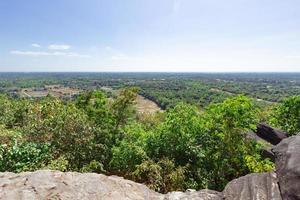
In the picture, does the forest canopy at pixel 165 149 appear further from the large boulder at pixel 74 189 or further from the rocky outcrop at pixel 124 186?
the rocky outcrop at pixel 124 186

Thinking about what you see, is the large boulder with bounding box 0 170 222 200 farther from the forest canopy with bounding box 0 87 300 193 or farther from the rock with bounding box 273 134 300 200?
the forest canopy with bounding box 0 87 300 193

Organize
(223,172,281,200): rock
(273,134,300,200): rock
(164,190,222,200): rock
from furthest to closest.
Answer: (164,190,222,200): rock < (223,172,281,200): rock < (273,134,300,200): rock

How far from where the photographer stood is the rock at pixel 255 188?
30.9 ft

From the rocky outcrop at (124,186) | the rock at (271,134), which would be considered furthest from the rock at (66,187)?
the rock at (271,134)

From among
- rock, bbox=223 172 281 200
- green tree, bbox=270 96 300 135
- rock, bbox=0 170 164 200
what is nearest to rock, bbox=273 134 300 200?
rock, bbox=223 172 281 200

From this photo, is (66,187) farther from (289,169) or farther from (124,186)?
(289,169)

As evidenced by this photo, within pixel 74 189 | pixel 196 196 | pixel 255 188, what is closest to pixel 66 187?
pixel 74 189

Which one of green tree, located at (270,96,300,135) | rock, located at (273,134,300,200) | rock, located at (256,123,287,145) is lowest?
rock, located at (256,123,287,145)

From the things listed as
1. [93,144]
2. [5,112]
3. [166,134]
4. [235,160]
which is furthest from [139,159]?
[5,112]

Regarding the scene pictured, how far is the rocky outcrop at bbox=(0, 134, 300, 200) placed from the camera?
9.45 m

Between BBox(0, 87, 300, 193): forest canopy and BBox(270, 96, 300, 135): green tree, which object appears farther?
BBox(270, 96, 300, 135): green tree

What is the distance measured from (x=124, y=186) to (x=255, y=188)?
4.71 metres

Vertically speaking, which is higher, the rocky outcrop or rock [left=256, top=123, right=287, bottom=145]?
the rocky outcrop

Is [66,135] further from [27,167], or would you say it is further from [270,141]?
[270,141]
